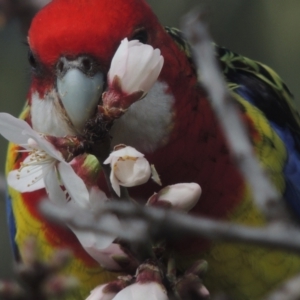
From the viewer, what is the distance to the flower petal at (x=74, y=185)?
94 centimetres

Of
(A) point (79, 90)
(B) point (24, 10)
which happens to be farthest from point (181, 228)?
(B) point (24, 10)

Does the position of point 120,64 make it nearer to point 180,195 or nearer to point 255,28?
point 180,195

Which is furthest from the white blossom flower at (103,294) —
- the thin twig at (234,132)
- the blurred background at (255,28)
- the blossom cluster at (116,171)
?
the blurred background at (255,28)

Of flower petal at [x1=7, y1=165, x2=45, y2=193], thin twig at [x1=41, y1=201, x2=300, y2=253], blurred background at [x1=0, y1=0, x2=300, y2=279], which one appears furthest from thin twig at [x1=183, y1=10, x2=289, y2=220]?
blurred background at [x1=0, y1=0, x2=300, y2=279]

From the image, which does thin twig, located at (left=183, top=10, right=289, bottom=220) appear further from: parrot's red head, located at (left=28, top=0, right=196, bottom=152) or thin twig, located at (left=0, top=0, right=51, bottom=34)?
thin twig, located at (left=0, top=0, right=51, bottom=34)

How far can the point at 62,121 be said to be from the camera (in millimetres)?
1279

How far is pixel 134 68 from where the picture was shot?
967mm

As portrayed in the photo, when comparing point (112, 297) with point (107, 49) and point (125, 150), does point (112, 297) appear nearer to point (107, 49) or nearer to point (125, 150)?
point (125, 150)

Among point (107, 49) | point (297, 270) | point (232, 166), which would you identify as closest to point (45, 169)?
point (107, 49)

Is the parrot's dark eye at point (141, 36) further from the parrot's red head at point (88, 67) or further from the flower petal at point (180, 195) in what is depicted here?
the flower petal at point (180, 195)

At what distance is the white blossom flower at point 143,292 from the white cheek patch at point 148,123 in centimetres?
36

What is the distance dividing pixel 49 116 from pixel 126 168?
1.45ft

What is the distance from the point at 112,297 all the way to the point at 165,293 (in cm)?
8

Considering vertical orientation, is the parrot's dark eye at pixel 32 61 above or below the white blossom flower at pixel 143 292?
above
